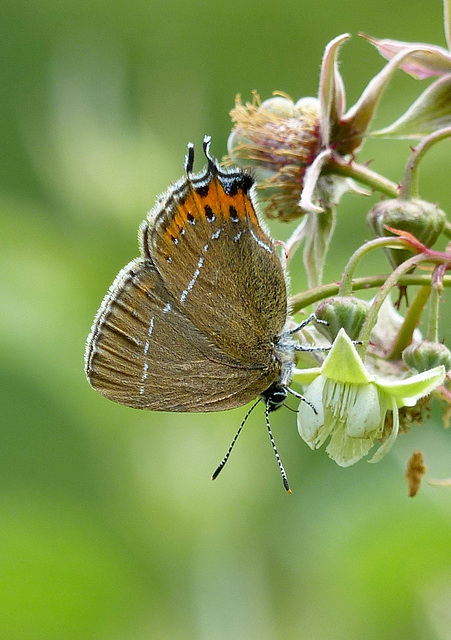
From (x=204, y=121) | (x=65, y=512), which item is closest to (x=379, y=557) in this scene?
(x=65, y=512)

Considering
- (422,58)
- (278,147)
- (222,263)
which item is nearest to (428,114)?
(422,58)

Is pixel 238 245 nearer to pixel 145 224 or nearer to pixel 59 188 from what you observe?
pixel 145 224

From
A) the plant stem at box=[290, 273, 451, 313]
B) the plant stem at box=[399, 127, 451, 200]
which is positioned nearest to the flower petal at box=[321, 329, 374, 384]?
the plant stem at box=[290, 273, 451, 313]

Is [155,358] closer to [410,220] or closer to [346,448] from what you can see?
[346,448]

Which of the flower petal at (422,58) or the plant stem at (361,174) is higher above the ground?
the flower petal at (422,58)

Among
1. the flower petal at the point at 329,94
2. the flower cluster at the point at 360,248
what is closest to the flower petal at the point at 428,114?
the flower cluster at the point at 360,248

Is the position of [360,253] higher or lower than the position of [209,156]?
lower

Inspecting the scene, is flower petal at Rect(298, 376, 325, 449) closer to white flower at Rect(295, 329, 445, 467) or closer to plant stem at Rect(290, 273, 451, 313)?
white flower at Rect(295, 329, 445, 467)

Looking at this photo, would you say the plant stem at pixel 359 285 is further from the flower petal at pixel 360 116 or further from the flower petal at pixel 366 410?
the flower petal at pixel 360 116
